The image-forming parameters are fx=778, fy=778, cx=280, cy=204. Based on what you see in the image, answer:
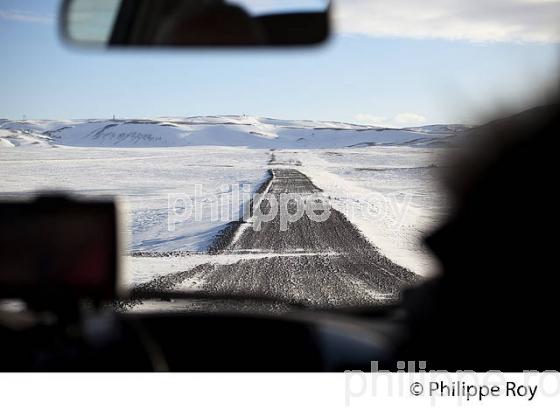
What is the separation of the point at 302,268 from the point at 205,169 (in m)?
2.55

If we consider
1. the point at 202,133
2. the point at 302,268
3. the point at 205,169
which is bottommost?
the point at 302,268

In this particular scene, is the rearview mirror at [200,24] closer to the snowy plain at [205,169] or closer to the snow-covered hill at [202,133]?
the snowy plain at [205,169]

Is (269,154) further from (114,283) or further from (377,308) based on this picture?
(114,283)

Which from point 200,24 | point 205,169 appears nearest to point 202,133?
point 205,169

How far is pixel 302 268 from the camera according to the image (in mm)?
4508

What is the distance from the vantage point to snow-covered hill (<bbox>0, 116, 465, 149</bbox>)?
5.38 meters

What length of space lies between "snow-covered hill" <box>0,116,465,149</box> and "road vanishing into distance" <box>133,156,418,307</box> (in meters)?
0.63

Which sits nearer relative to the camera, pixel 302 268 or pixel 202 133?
pixel 302 268

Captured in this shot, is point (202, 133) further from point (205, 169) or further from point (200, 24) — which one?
point (200, 24)

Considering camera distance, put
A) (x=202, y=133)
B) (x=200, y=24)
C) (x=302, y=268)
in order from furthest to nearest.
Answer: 1. (x=202, y=133)
2. (x=302, y=268)
3. (x=200, y=24)

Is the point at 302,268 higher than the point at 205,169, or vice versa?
the point at 205,169

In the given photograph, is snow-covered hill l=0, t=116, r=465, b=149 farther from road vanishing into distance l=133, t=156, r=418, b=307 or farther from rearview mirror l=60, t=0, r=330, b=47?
rearview mirror l=60, t=0, r=330, b=47

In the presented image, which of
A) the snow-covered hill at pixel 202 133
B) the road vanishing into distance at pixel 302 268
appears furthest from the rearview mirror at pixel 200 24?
the snow-covered hill at pixel 202 133

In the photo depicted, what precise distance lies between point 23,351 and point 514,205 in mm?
1353
